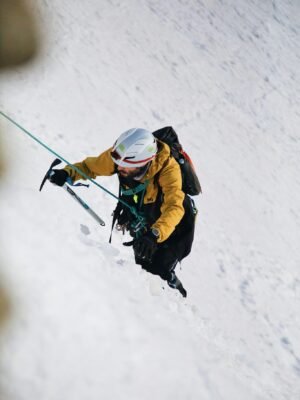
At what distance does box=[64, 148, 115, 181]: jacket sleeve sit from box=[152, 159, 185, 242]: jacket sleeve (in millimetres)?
652

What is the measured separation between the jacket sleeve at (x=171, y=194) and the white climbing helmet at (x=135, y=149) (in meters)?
0.26

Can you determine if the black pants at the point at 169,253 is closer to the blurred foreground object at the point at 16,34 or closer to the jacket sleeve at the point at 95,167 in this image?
the jacket sleeve at the point at 95,167

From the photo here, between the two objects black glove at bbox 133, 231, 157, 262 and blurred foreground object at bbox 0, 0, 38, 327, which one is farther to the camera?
blurred foreground object at bbox 0, 0, 38, 327

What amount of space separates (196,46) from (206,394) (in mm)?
14978

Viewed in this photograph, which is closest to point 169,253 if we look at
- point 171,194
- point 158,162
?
point 171,194

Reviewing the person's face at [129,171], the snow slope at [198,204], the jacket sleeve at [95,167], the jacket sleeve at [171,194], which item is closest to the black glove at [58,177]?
the jacket sleeve at [95,167]

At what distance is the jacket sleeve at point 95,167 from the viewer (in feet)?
16.9

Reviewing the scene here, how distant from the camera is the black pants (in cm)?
541

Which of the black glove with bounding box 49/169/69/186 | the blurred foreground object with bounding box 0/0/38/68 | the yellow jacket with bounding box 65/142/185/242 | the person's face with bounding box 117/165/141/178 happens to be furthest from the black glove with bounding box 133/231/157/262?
the blurred foreground object with bounding box 0/0/38/68

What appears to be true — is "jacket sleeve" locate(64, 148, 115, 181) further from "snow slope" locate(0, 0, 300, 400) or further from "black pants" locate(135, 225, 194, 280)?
"black pants" locate(135, 225, 194, 280)

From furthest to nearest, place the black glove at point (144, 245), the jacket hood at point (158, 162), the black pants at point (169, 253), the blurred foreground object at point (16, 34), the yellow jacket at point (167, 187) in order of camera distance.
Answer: the blurred foreground object at point (16, 34) < the black pants at point (169, 253) < the jacket hood at point (158, 162) < the yellow jacket at point (167, 187) < the black glove at point (144, 245)

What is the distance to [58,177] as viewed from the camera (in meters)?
5.10

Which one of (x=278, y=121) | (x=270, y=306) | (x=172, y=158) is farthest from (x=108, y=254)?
(x=278, y=121)

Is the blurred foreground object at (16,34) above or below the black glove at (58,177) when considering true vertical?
below
